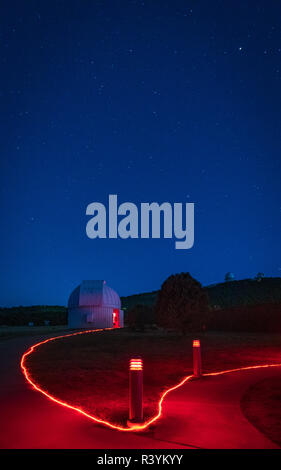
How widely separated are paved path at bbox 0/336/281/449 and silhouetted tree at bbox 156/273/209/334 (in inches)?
921

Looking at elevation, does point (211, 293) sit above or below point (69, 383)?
above

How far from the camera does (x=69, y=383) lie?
956cm

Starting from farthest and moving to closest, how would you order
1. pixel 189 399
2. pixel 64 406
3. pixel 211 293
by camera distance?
1. pixel 211 293
2. pixel 189 399
3. pixel 64 406

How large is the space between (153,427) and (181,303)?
26464mm

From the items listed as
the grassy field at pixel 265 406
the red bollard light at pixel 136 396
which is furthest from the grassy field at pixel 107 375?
the grassy field at pixel 265 406

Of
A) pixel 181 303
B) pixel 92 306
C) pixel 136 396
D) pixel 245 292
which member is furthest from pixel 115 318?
pixel 245 292

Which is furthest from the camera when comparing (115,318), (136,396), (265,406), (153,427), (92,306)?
(115,318)

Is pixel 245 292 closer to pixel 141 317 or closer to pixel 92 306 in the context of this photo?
pixel 92 306

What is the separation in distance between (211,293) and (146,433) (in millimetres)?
100134

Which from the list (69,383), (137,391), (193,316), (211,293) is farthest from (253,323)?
(211,293)

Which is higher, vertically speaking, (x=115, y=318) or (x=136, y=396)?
(x=115, y=318)

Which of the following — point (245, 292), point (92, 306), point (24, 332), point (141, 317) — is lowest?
point (24, 332)

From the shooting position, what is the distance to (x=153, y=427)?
5609mm
